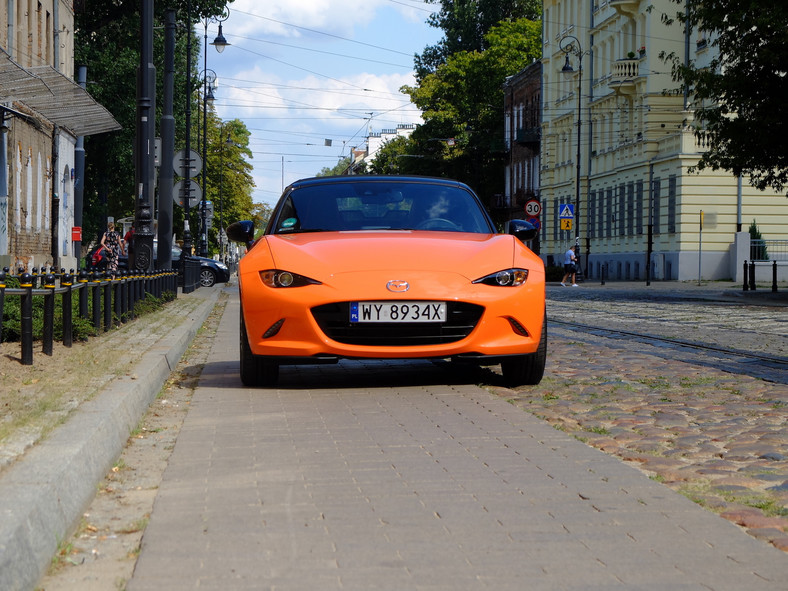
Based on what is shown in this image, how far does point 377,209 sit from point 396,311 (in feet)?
5.29

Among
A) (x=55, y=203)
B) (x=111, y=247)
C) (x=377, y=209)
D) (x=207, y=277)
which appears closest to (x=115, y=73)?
(x=207, y=277)

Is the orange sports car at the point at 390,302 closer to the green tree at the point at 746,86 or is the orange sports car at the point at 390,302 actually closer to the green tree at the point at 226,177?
the green tree at the point at 746,86

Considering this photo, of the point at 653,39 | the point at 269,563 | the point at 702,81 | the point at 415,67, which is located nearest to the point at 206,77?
the point at 653,39

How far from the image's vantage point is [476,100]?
87.3m

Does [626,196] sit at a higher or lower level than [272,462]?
higher

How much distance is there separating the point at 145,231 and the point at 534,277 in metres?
13.7

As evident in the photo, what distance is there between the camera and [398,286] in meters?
8.73

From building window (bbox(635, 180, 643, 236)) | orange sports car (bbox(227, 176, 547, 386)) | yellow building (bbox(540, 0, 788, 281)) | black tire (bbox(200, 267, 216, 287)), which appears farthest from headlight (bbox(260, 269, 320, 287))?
building window (bbox(635, 180, 643, 236))

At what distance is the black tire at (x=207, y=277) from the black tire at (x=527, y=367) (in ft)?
113

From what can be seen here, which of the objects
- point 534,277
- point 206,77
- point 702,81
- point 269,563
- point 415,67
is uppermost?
point 415,67

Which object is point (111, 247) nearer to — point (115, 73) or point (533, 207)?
point (533, 207)

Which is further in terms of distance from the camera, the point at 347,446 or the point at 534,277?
the point at 534,277

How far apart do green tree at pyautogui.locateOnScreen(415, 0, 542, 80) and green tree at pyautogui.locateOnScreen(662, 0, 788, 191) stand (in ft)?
200

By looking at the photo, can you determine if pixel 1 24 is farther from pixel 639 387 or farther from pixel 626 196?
pixel 626 196
